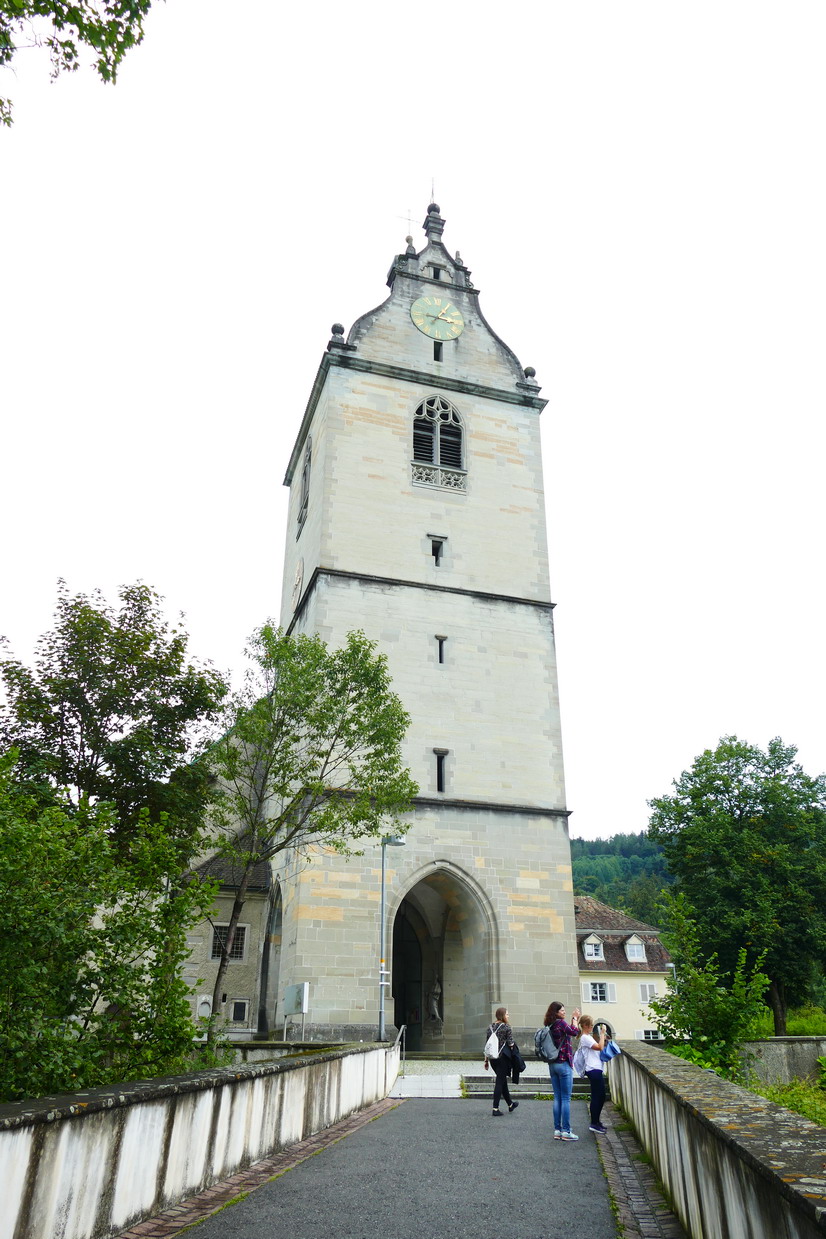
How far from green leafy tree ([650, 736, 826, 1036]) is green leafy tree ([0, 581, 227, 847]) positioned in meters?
17.9

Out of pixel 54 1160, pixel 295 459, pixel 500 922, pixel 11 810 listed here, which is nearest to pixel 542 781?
pixel 500 922

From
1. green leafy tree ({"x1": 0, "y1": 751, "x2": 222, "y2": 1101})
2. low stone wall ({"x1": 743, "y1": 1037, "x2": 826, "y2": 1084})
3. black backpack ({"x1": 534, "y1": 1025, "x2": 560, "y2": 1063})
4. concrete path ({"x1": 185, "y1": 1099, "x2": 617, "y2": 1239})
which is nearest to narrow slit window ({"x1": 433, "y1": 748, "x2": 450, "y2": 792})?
low stone wall ({"x1": 743, "y1": 1037, "x2": 826, "y2": 1084})

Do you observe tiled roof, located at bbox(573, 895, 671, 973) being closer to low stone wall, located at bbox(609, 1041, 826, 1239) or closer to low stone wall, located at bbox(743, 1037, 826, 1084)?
low stone wall, located at bbox(743, 1037, 826, 1084)

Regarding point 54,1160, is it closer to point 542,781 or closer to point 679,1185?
point 679,1185

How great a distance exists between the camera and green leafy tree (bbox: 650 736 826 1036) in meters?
30.8

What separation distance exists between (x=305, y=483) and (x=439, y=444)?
5.42 metres

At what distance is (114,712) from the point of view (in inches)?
792

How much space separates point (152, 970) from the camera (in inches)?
298

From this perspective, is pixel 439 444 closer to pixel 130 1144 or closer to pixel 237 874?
pixel 237 874

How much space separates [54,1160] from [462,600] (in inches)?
881

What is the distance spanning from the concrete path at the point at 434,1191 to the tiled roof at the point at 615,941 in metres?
40.6

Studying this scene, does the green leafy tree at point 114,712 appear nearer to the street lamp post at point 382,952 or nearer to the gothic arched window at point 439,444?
the street lamp post at point 382,952

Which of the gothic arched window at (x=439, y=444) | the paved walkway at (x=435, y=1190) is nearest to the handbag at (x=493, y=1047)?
the paved walkway at (x=435, y=1190)

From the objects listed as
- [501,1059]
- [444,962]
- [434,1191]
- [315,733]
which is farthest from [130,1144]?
[444,962]
